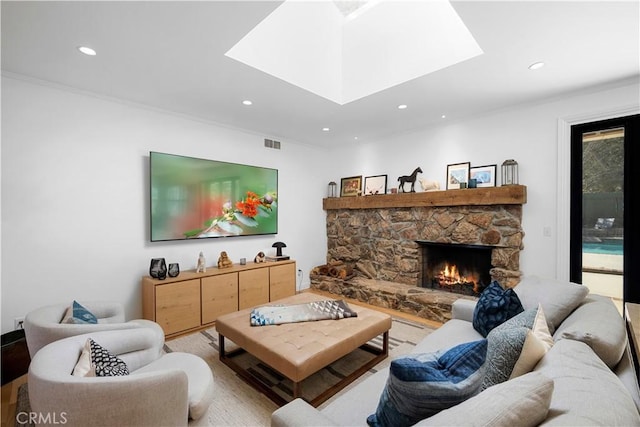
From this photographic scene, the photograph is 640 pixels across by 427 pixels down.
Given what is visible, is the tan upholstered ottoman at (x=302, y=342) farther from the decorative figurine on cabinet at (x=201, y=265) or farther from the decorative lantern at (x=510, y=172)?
the decorative lantern at (x=510, y=172)

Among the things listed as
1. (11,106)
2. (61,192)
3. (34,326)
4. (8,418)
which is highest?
(11,106)

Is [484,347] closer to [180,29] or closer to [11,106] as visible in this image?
[180,29]

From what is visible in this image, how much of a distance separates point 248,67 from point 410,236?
308cm

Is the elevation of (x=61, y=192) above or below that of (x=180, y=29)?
below

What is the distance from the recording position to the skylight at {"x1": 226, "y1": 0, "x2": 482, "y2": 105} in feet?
8.02

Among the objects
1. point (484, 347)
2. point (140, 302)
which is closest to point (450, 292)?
point (484, 347)

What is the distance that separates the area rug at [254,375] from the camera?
6.14 ft

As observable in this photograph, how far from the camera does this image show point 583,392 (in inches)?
34.1

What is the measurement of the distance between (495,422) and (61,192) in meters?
3.63

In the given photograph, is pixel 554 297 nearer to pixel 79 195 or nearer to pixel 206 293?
pixel 206 293

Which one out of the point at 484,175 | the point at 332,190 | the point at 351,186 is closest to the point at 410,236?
the point at 484,175

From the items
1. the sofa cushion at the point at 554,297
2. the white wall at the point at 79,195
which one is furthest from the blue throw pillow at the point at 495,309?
the white wall at the point at 79,195

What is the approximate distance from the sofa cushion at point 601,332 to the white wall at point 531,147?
5.62 ft

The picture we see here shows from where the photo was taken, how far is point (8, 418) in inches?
71.5
